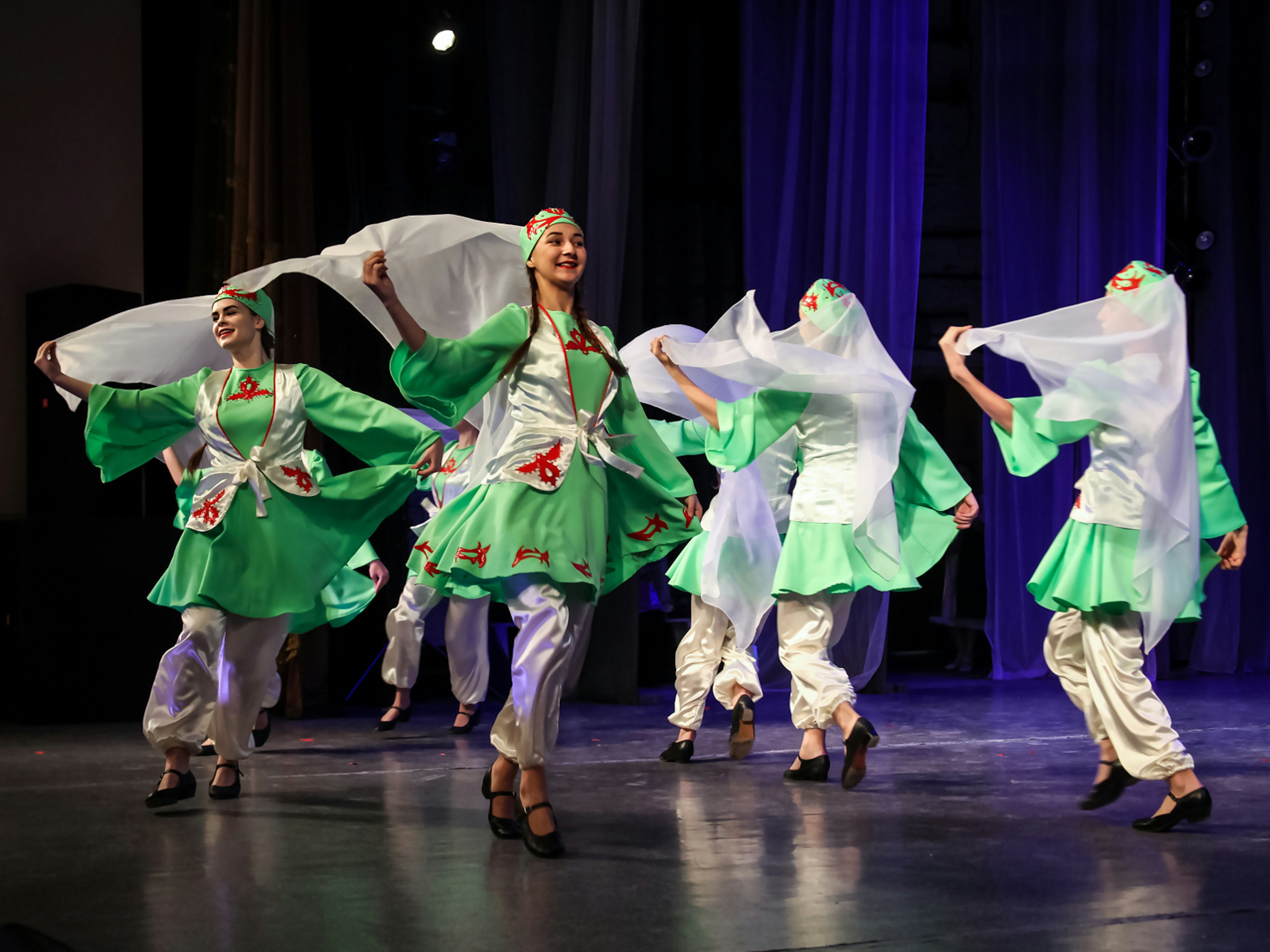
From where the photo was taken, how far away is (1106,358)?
3.14 metres

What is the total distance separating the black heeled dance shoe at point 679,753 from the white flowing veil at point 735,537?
0.35 meters

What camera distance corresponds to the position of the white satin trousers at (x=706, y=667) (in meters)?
4.02

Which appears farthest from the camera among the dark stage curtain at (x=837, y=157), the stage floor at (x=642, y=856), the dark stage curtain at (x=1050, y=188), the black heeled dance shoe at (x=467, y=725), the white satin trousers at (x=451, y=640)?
the dark stage curtain at (x=1050, y=188)

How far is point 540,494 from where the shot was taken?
2738 millimetres

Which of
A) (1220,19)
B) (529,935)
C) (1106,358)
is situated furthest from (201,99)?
(1220,19)

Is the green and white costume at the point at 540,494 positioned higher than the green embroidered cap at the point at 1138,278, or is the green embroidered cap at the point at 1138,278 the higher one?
the green embroidered cap at the point at 1138,278

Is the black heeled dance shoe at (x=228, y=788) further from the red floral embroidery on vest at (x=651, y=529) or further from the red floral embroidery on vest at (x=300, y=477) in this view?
the red floral embroidery on vest at (x=651, y=529)

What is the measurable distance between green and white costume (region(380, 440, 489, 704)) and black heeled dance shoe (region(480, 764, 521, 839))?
183 cm

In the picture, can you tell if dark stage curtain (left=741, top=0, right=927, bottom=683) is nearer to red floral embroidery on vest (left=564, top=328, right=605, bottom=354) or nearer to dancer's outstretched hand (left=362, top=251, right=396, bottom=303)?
red floral embroidery on vest (left=564, top=328, right=605, bottom=354)

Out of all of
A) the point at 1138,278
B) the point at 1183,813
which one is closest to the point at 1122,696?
the point at 1183,813

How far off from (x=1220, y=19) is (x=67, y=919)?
733 centimetres

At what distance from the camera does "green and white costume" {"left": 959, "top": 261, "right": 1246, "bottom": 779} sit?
2973mm

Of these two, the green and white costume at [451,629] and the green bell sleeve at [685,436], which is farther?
the green and white costume at [451,629]

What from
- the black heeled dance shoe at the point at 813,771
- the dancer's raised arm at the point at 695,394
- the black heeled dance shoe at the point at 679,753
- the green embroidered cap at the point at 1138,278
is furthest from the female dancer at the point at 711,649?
the green embroidered cap at the point at 1138,278
